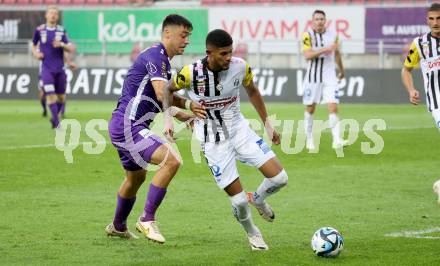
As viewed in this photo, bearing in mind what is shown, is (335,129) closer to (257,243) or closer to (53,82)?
(53,82)

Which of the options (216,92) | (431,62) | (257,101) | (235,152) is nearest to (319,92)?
(431,62)

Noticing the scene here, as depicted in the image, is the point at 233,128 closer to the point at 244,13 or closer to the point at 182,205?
the point at 182,205

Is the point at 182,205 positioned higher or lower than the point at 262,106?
lower

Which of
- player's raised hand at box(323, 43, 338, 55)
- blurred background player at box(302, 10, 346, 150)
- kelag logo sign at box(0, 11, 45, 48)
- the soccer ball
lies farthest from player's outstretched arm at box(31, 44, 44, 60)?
kelag logo sign at box(0, 11, 45, 48)

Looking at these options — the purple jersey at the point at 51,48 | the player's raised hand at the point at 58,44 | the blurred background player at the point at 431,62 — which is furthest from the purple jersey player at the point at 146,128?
the purple jersey at the point at 51,48

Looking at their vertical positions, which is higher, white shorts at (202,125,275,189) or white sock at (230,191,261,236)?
white shorts at (202,125,275,189)

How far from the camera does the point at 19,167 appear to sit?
1496 centimetres

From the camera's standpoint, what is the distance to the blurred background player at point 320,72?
17781 mm

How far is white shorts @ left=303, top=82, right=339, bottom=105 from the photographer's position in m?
17.9

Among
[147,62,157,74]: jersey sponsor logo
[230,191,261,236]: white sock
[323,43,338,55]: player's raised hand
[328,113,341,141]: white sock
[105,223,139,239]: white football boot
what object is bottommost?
[328,113,341,141]: white sock

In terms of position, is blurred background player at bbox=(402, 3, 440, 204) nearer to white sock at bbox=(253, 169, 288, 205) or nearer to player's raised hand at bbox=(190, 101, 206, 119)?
white sock at bbox=(253, 169, 288, 205)

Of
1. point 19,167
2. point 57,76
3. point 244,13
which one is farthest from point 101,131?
point 244,13

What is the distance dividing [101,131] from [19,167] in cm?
656

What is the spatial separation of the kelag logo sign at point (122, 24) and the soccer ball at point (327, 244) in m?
27.7
